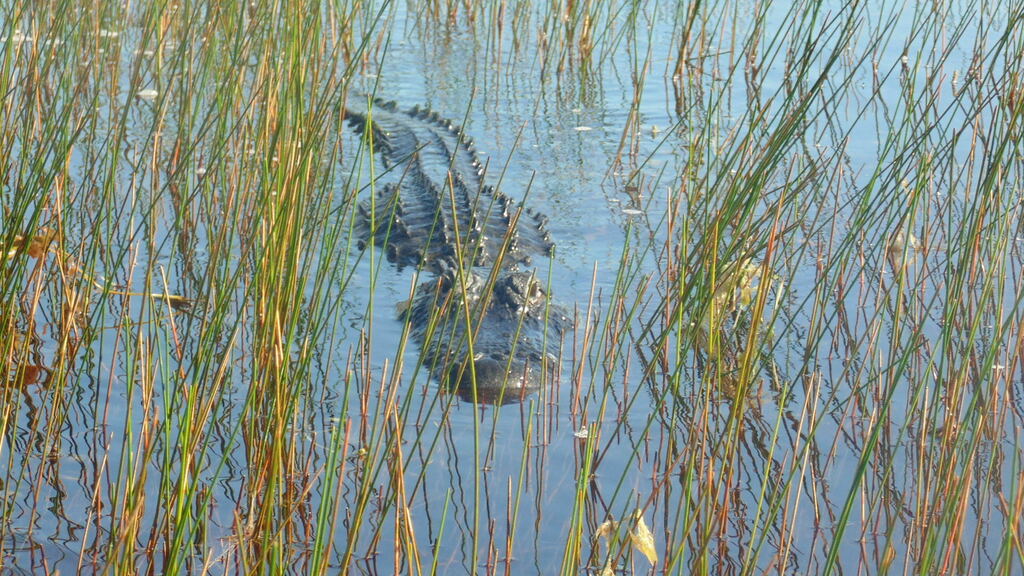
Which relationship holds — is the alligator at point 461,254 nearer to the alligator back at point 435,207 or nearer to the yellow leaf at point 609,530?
the alligator back at point 435,207

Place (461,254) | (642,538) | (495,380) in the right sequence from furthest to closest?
1. (495,380)
2. (461,254)
3. (642,538)

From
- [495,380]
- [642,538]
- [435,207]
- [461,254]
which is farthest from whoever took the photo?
[435,207]

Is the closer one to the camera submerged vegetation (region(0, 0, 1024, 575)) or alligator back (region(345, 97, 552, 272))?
submerged vegetation (region(0, 0, 1024, 575))

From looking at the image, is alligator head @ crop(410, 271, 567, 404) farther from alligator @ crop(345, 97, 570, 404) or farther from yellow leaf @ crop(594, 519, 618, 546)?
yellow leaf @ crop(594, 519, 618, 546)

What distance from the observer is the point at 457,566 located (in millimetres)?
2531

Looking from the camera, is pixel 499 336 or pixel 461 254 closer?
pixel 461 254

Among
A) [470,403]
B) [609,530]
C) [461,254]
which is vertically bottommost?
[470,403]

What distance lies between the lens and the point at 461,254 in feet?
7.63

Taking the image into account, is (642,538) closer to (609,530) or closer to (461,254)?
(609,530)

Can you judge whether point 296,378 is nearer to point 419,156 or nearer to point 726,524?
point 726,524

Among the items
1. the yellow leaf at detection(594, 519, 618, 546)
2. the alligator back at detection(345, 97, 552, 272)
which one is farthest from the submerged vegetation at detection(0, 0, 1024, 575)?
the alligator back at detection(345, 97, 552, 272)

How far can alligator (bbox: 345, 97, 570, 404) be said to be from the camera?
272 centimetres

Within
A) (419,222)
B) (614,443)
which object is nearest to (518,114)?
(419,222)

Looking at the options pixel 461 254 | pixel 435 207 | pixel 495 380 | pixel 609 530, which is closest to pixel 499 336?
pixel 495 380
